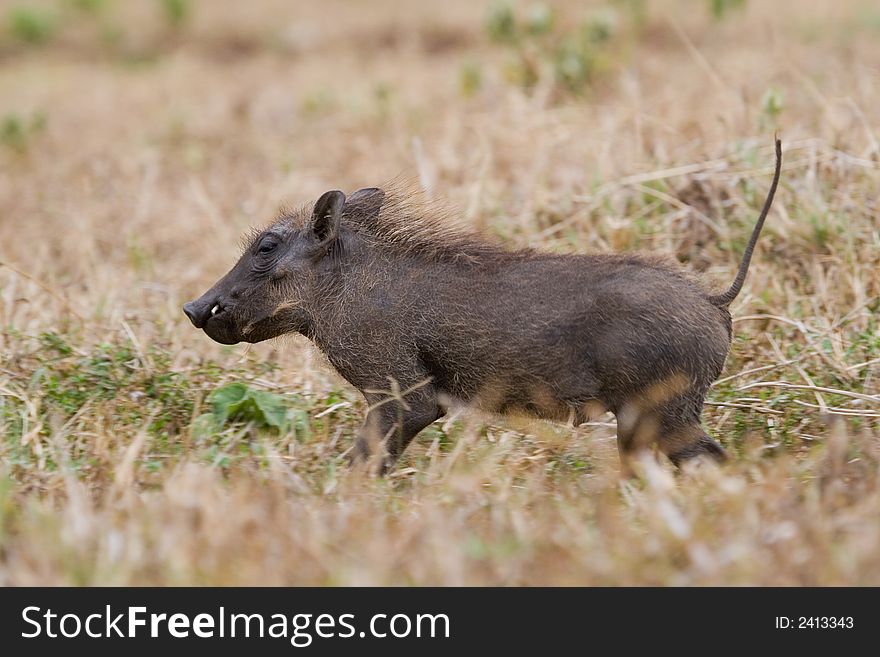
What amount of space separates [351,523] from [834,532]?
4.27 ft

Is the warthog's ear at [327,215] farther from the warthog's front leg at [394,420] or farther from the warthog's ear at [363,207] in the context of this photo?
the warthog's front leg at [394,420]

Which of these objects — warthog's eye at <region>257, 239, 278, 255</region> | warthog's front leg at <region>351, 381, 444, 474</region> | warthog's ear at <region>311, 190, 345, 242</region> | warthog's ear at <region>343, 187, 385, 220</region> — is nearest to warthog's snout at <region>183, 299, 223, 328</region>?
warthog's eye at <region>257, 239, 278, 255</region>

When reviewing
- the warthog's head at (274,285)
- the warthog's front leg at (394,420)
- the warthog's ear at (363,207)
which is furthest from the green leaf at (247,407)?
the warthog's ear at (363,207)

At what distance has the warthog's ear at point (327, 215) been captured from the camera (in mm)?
4852

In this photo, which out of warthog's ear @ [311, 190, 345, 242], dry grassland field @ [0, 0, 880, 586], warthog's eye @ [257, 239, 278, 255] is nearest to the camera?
dry grassland field @ [0, 0, 880, 586]

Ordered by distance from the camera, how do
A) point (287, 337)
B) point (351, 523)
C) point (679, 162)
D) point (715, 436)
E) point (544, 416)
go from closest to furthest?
point (351, 523) → point (544, 416) → point (715, 436) → point (287, 337) → point (679, 162)

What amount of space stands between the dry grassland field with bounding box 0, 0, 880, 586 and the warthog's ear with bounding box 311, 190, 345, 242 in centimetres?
59

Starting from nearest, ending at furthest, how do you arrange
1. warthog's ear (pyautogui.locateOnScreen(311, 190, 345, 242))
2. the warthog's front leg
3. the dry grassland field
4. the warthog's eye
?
the dry grassland field → the warthog's front leg → warthog's ear (pyautogui.locateOnScreen(311, 190, 345, 242)) → the warthog's eye

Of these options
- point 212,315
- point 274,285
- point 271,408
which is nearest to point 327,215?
point 274,285

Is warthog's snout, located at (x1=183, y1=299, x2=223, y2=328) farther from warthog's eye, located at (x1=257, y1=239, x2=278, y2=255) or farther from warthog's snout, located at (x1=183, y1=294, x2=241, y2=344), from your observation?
warthog's eye, located at (x1=257, y1=239, x2=278, y2=255)

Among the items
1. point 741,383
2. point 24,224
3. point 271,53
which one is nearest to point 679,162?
point 741,383

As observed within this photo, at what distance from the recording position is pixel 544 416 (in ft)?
15.2

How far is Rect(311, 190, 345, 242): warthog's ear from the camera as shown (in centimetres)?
485

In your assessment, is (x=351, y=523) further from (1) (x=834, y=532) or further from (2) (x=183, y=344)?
(2) (x=183, y=344)
